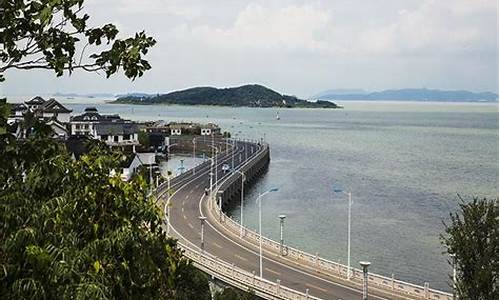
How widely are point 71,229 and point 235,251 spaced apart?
75.5ft

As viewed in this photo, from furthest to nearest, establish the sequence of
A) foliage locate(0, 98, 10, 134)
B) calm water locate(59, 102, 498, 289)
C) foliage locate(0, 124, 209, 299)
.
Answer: calm water locate(59, 102, 498, 289) < foliage locate(0, 124, 209, 299) < foliage locate(0, 98, 10, 134)

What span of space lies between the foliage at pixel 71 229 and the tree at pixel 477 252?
30.7 feet

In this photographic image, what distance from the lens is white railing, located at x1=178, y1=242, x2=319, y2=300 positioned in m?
19.3

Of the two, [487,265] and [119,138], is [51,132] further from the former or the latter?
[119,138]

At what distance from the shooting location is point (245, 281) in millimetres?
20500

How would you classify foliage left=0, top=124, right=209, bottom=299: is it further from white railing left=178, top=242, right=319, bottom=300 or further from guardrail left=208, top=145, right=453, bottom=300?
guardrail left=208, top=145, right=453, bottom=300

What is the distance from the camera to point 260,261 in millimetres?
23453

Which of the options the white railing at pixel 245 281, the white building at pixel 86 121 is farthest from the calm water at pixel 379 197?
the white building at pixel 86 121

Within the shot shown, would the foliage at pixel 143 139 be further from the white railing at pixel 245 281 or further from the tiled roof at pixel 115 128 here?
the white railing at pixel 245 281

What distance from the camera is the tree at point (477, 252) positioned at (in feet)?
42.0

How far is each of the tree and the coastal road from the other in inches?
230

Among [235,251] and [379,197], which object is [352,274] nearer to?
[235,251]

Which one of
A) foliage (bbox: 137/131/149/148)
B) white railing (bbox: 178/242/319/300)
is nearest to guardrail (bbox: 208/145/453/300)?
white railing (bbox: 178/242/319/300)

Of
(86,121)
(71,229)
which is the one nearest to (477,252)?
(71,229)
